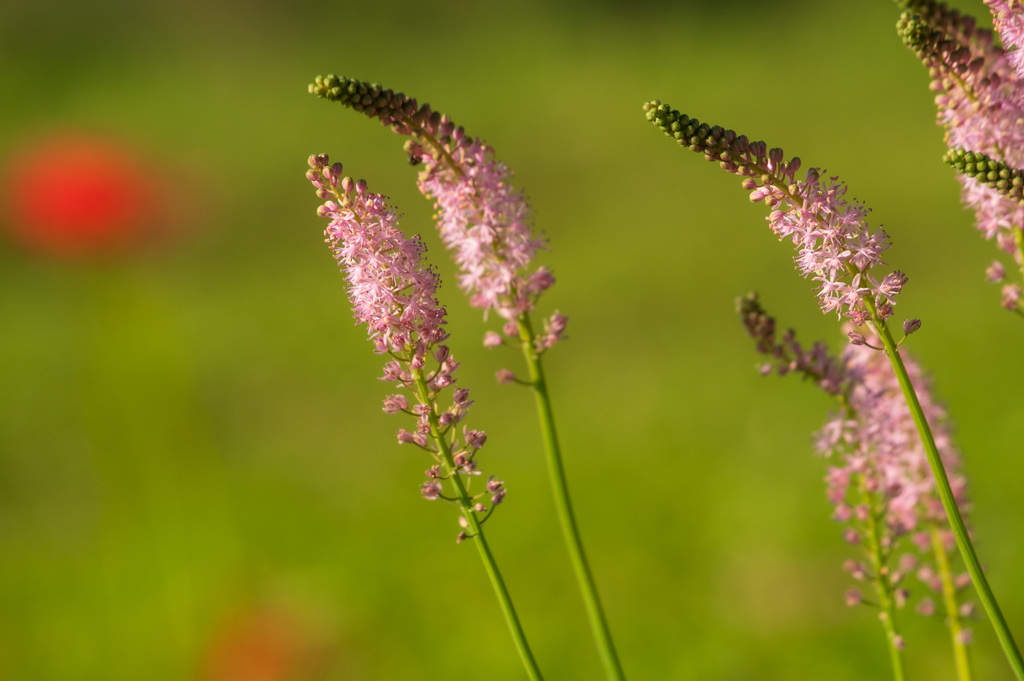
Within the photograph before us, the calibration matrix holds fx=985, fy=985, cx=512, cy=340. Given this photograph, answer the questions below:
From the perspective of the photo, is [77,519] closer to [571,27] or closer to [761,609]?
[761,609]

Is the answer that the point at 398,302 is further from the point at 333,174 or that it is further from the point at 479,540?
the point at 479,540

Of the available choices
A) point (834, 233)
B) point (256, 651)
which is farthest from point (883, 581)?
point (256, 651)

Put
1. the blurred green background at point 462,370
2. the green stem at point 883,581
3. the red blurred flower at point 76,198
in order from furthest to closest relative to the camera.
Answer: the red blurred flower at point 76,198 < the blurred green background at point 462,370 < the green stem at point 883,581

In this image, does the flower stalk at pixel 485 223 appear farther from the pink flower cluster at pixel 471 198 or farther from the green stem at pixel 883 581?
the green stem at pixel 883 581

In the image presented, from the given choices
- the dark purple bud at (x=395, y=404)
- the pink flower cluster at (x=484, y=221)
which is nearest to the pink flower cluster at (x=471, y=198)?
the pink flower cluster at (x=484, y=221)

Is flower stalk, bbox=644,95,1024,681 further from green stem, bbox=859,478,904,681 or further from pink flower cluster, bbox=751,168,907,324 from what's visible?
green stem, bbox=859,478,904,681

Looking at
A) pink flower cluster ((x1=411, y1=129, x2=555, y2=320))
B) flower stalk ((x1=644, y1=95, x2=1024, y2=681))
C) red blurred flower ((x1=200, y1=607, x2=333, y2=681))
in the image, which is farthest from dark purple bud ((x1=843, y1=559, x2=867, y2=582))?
red blurred flower ((x1=200, y1=607, x2=333, y2=681))
